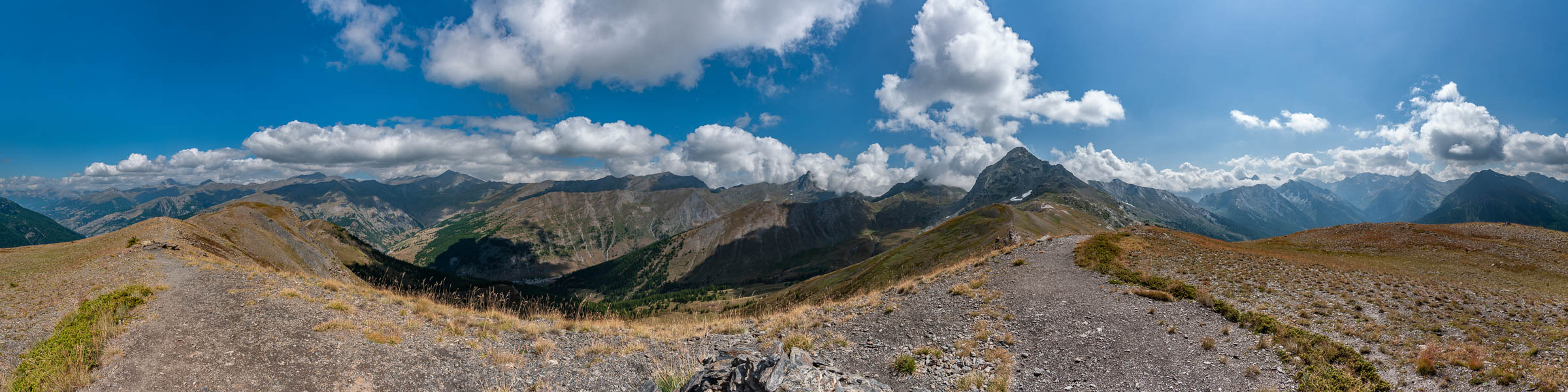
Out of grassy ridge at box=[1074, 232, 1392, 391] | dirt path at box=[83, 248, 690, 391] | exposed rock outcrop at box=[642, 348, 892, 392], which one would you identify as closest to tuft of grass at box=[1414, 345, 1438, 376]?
grassy ridge at box=[1074, 232, 1392, 391]

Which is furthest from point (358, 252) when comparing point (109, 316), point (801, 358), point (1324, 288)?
point (1324, 288)

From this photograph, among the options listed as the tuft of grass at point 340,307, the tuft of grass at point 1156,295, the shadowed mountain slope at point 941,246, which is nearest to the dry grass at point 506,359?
the tuft of grass at point 340,307

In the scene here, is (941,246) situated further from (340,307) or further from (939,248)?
(340,307)

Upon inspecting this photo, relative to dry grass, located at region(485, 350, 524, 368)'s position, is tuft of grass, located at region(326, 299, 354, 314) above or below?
above

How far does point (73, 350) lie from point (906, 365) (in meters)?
17.3

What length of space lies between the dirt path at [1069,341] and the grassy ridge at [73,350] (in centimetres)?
1517

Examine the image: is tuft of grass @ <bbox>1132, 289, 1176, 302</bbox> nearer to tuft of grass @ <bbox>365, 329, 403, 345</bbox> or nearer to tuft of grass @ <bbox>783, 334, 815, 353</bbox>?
tuft of grass @ <bbox>783, 334, 815, 353</bbox>

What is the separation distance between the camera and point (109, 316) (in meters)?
11.2

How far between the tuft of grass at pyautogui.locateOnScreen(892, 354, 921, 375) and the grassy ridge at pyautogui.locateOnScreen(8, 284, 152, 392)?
16.1m

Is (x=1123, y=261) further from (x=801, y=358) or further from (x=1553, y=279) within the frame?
(x=801, y=358)

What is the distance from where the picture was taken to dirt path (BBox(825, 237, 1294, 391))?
419 inches

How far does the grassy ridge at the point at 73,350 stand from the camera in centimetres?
849

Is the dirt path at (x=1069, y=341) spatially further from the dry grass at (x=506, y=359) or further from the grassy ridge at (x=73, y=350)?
the grassy ridge at (x=73, y=350)

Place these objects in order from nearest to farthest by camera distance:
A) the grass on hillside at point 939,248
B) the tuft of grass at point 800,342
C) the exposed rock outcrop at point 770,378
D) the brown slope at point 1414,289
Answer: the exposed rock outcrop at point 770,378
the brown slope at point 1414,289
the tuft of grass at point 800,342
the grass on hillside at point 939,248
